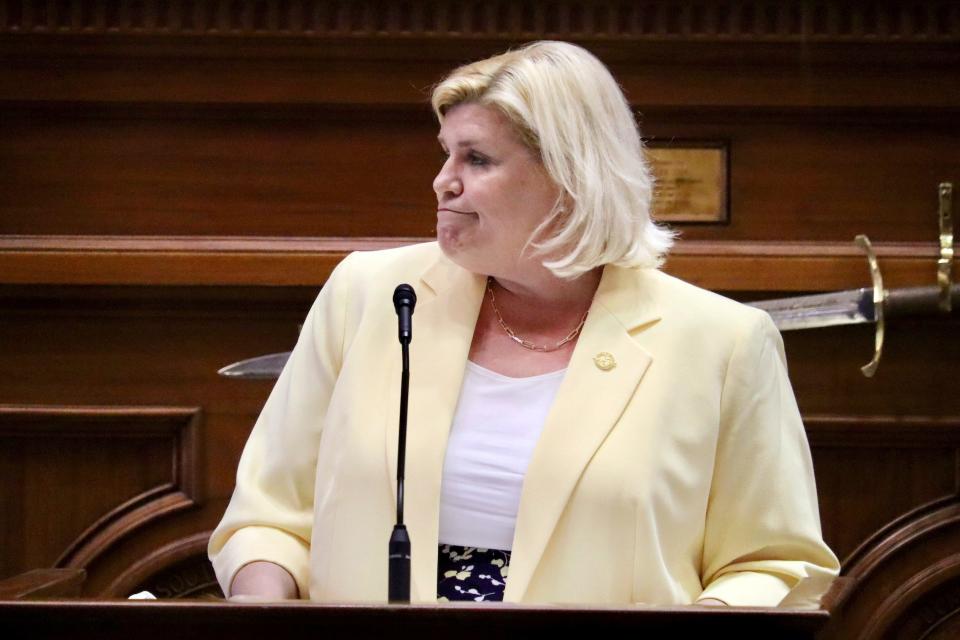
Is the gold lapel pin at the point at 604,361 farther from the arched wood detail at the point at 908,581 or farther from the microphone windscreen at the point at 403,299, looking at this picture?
the arched wood detail at the point at 908,581

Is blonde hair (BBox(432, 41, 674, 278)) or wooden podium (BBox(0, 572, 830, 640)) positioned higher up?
blonde hair (BBox(432, 41, 674, 278))

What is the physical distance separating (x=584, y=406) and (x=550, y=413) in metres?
0.05

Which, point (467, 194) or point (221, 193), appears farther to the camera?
point (221, 193)

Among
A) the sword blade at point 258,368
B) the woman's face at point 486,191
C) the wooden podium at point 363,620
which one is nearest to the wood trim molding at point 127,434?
the sword blade at point 258,368

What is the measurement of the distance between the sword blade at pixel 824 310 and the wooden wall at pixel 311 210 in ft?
0.37

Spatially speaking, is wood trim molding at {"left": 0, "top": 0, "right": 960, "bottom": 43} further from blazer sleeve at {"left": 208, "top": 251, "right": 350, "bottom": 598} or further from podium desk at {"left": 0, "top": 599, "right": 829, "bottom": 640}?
podium desk at {"left": 0, "top": 599, "right": 829, "bottom": 640}

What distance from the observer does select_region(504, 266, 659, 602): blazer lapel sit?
86.3 inches

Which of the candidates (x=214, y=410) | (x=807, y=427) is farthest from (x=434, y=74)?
(x=807, y=427)

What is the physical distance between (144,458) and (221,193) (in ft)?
1.99

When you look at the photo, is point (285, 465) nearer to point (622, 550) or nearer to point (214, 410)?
point (622, 550)

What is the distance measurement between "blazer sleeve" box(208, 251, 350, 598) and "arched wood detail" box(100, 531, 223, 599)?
0.94 metres

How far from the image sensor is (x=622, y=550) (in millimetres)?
2219

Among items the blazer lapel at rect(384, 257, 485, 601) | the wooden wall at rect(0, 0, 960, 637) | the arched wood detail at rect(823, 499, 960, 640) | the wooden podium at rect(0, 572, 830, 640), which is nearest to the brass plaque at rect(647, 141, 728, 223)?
the wooden wall at rect(0, 0, 960, 637)

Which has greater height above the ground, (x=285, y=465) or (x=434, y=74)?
(x=434, y=74)
